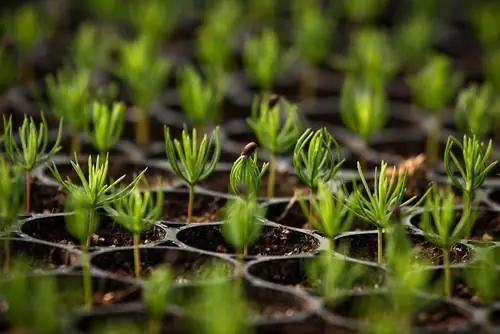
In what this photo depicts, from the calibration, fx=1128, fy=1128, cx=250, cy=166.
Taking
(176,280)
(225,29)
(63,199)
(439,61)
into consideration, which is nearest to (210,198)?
(63,199)

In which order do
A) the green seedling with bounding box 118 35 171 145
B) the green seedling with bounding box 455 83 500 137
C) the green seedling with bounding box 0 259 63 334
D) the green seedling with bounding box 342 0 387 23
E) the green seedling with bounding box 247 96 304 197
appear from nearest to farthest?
the green seedling with bounding box 0 259 63 334 → the green seedling with bounding box 247 96 304 197 → the green seedling with bounding box 455 83 500 137 → the green seedling with bounding box 118 35 171 145 → the green seedling with bounding box 342 0 387 23

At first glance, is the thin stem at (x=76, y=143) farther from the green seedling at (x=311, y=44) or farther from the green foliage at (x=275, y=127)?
the green seedling at (x=311, y=44)

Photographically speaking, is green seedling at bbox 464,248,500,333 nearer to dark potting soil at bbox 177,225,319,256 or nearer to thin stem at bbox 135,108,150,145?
dark potting soil at bbox 177,225,319,256

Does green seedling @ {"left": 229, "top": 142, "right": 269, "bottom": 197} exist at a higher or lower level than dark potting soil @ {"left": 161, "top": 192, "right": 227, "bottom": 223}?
higher

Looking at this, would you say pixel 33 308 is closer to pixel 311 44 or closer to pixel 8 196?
pixel 8 196

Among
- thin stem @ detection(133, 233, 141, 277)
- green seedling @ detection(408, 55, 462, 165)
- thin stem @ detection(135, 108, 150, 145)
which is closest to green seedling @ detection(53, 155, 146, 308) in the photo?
thin stem @ detection(133, 233, 141, 277)

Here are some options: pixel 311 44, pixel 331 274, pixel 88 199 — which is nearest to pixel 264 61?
pixel 311 44
